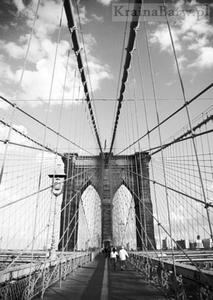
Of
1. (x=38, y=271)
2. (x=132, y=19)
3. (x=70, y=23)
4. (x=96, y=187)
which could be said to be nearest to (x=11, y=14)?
(x=70, y=23)

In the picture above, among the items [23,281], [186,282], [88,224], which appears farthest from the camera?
[88,224]

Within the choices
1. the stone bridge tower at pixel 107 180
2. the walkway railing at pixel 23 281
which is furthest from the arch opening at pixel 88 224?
the walkway railing at pixel 23 281

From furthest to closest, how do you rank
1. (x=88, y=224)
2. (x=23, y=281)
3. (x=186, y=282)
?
(x=88, y=224) < (x=23, y=281) < (x=186, y=282)

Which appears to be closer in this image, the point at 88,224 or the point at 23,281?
the point at 23,281

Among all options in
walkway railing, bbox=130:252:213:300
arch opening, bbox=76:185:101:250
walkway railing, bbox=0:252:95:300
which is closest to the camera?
walkway railing, bbox=130:252:213:300

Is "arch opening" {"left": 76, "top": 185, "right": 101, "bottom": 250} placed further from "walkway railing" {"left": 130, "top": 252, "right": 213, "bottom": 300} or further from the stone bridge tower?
"walkway railing" {"left": 130, "top": 252, "right": 213, "bottom": 300}

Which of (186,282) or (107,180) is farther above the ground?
(107,180)

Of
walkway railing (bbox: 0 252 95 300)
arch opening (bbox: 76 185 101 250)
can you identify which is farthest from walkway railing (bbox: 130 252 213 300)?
arch opening (bbox: 76 185 101 250)

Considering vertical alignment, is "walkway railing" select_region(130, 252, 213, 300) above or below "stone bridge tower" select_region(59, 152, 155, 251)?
below

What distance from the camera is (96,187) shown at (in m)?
21.3

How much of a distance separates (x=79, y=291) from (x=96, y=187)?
17625 millimetres

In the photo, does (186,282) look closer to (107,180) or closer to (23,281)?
(23,281)

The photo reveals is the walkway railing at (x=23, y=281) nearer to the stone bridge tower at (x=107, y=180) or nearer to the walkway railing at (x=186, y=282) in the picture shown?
the walkway railing at (x=186, y=282)

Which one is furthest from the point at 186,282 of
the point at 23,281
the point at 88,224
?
the point at 88,224
